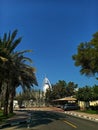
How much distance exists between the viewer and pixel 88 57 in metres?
47.9

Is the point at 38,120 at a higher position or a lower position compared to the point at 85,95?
lower

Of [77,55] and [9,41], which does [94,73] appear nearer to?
[77,55]

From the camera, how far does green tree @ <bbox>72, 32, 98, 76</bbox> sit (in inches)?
1778

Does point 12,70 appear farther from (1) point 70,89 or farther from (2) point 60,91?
(1) point 70,89

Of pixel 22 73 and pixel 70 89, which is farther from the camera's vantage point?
pixel 70 89

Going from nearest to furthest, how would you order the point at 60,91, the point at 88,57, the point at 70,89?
the point at 88,57, the point at 60,91, the point at 70,89

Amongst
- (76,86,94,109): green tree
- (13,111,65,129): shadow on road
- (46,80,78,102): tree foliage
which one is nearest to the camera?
(13,111,65,129): shadow on road

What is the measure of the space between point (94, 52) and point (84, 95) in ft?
86.1

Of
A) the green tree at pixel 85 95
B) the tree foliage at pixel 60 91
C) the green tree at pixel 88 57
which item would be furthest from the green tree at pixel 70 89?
the green tree at pixel 88 57

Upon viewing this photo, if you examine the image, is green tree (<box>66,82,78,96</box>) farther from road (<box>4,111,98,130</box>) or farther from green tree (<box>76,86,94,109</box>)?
road (<box>4,111,98,130</box>)

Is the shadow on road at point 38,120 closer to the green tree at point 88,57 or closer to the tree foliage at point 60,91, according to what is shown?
the green tree at point 88,57

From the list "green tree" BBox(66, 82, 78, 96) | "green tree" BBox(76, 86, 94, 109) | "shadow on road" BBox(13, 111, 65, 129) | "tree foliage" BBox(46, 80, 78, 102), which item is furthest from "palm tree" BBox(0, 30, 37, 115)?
"green tree" BBox(66, 82, 78, 96)

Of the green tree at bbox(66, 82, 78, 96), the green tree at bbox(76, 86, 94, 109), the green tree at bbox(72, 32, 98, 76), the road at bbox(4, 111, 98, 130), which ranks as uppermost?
the green tree at bbox(66, 82, 78, 96)

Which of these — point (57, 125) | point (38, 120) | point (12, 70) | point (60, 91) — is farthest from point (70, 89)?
point (57, 125)
